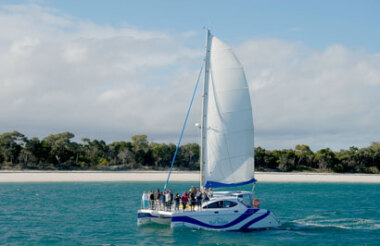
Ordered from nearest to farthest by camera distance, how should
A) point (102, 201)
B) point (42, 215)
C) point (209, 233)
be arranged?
point (209, 233)
point (42, 215)
point (102, 201)

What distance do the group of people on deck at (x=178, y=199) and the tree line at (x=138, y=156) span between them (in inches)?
3362

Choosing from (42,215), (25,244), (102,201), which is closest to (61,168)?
(102,201)

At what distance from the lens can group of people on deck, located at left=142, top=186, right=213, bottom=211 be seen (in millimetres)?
29438

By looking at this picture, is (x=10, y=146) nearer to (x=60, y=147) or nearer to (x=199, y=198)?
(x=60, y=147)

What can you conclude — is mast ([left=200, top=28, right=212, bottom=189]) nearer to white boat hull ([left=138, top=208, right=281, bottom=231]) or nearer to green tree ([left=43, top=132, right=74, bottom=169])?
white boat hull ([left=138, top=208, right=281, bottom=231])

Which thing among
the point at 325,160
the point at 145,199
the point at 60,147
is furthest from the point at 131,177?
the point at 145,199

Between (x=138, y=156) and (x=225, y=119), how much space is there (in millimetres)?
96080

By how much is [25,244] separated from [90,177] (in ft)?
240

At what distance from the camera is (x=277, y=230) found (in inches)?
1196

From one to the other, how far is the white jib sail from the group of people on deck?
3.21 feet

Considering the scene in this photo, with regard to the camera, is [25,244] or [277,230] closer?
[25,244]

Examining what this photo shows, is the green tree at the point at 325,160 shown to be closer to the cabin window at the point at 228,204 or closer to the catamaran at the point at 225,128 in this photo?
the catamaran at the point at 225,128

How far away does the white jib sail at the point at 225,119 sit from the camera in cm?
3014

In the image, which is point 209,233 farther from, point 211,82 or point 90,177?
point 90,177
